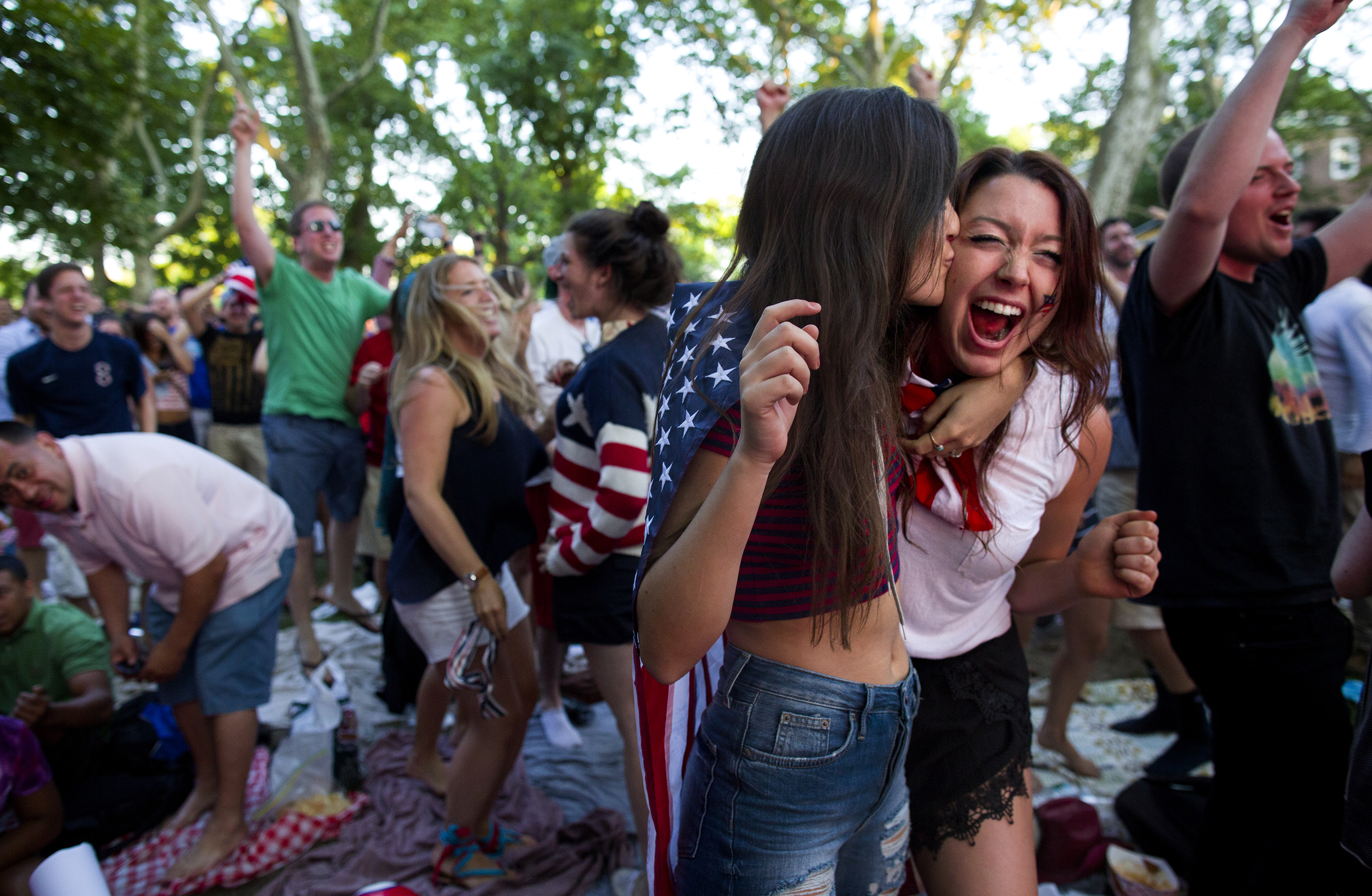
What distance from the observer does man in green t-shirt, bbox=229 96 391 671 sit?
4840 millimetres

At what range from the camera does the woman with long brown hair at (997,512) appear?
64.2 inches

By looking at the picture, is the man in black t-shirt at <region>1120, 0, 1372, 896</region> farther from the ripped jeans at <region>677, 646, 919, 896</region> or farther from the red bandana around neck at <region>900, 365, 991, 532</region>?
the ripped jeans at <region>677, 646, 919, 896</region>

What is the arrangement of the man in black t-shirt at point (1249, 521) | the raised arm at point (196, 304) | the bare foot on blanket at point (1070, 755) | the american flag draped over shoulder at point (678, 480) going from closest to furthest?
the american flag draped over shoulder at point (678, 480) < the man in black t-shirt at point (1249, 521) < the bare foot on blanket at point (1070, 755) < the raised arm at point (196, 304)

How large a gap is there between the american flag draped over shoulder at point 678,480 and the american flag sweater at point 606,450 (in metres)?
1.00

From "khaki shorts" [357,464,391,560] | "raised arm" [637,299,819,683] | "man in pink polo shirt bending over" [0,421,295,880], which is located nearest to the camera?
"raised arm" [637,299,819,683]

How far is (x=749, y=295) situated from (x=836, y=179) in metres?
0.24

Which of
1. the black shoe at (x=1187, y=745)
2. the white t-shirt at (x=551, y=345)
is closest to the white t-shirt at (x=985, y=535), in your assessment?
the black shoe at (x=1187, y=745)

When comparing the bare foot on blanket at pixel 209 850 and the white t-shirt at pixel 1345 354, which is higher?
the white t-shirt at pixel 1345 354

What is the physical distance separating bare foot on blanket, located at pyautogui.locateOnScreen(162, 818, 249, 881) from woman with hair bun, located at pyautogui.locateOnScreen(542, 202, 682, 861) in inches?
64.1

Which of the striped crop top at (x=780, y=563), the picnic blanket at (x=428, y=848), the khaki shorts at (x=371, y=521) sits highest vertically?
the striped crop top at (x=780, y=563)

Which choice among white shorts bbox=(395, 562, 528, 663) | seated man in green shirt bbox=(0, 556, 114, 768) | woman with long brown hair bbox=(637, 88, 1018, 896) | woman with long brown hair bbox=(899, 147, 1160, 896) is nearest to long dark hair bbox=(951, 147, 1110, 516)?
woman with long brown hair bbox=(899, 147, 1160, 896)

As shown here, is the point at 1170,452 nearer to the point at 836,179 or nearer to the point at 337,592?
the point at 836,179

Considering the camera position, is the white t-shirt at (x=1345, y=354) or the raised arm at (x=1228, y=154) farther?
the white t-shirt at (x=1345, y=354)

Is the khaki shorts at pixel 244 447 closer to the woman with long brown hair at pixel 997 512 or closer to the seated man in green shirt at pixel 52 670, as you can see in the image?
the seated man in green shirt at pixel 52 670
